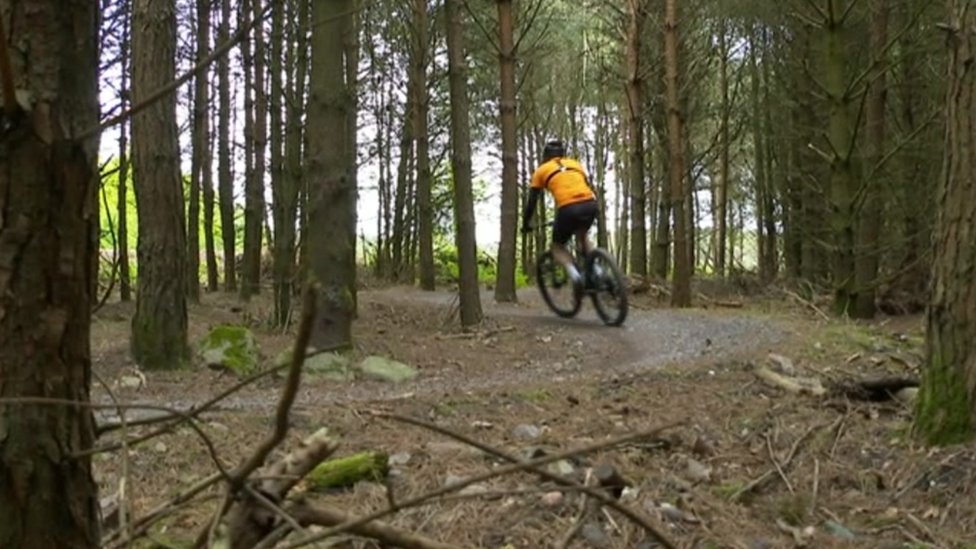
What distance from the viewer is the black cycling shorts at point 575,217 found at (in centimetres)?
1088

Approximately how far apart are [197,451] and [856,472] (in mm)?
3059

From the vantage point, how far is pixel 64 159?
1.51 m

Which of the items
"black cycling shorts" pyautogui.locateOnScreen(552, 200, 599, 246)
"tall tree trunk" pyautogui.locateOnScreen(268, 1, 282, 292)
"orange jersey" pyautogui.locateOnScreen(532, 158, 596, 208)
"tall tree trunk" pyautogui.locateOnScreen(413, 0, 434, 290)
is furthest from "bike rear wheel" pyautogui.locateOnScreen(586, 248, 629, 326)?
"tall tree trunk" pyautogui.locateOnScreen(413, 0, 434, 290)

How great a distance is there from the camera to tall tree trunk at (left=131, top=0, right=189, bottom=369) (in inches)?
313

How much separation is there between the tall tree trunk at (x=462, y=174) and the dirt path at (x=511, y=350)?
1.32 feet

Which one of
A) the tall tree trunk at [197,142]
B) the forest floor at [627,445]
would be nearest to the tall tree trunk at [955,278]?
the forest floor at [627,445]

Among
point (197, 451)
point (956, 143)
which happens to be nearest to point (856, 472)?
point (956, 143)

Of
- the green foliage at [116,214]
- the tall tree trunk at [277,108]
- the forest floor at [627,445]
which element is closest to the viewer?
the green foliage at [116,214]

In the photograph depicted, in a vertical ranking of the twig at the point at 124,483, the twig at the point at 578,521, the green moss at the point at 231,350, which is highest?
the twig at the point at 124,483

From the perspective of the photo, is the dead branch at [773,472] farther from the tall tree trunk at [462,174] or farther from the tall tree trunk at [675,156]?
the tall tree trunk at [675,156]

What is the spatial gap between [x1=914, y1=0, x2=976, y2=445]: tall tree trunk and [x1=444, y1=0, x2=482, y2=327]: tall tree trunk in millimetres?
7160

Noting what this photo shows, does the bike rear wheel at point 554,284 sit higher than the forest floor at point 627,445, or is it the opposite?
the bike rear wheel at point 554,284

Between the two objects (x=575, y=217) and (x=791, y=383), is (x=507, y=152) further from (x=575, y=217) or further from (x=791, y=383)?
(x=791, y=383)

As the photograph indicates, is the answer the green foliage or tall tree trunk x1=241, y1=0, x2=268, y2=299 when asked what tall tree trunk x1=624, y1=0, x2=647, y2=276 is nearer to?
tall tree trunk x1=241, y1=0, x2=268, y2=299
